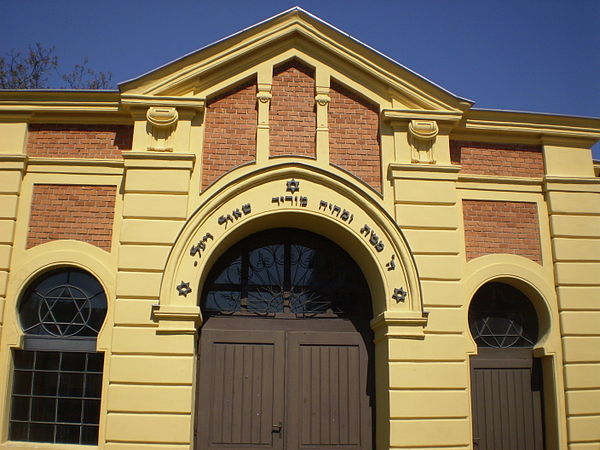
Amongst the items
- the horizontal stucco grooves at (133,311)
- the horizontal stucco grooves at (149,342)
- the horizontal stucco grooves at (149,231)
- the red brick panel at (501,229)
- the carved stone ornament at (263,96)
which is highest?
the carved stone ornament at (263,96)

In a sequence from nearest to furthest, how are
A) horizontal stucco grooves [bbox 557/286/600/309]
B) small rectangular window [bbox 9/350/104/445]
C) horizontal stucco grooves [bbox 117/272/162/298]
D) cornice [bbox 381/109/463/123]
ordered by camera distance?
1. horizontal stucco grooves [bbox 117/272/162/298]
2. small rectangular window [bbox 9/350/104/445]
3. horizontal stucco grooves [bbox 557/286/600/309]
4. cornice [bbox 381/109/463/123]

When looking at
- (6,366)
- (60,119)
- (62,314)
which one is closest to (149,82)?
(60,119)

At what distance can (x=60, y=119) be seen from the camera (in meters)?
9.95

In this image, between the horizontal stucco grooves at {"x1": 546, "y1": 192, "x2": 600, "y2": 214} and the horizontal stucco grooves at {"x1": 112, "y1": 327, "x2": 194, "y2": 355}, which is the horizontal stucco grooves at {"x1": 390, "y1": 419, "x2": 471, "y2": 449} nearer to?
the horizontal stucco grooves at {"x1": 112, "y1": 327, "x2": 194, "y2": 355}

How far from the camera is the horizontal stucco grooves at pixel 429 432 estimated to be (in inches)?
345

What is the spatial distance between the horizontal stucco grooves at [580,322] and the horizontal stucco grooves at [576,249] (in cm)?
84

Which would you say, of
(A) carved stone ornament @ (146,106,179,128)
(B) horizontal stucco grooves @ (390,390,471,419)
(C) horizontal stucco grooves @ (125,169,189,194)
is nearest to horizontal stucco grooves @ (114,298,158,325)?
(C) horizontal stucco grooves @ (125,169,189,194)

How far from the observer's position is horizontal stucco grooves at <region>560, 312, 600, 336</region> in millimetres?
9695

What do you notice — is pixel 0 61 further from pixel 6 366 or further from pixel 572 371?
pixel 572 371

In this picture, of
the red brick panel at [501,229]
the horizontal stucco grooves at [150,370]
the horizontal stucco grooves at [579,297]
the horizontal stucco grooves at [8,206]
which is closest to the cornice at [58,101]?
the horizontal stucco grooves at [8,206]

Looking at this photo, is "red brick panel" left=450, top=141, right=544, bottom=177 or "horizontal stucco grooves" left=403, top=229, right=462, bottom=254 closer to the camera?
"horizontal stucco grooves" left=403, top=229, right=462, bottom=254

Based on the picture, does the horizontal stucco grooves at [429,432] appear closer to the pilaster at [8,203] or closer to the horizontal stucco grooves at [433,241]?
the horizontal stucco grooves at [433,241]

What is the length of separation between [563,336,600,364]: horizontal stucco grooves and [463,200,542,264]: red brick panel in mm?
1296

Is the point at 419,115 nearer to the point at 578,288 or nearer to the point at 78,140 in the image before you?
the point at 578,288
